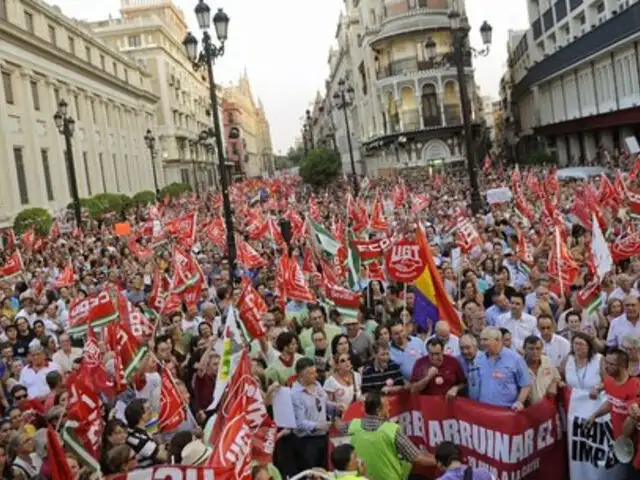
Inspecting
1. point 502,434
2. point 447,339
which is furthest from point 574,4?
point 502,434

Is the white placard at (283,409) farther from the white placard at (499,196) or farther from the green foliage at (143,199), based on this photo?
the green foliage at (143,199)

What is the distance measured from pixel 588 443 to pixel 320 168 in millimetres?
53945

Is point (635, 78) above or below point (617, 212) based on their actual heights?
above

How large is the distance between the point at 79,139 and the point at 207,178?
55622 millimetres

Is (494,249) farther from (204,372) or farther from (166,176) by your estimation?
(166,176)

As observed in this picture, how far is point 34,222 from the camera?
31.5 metres

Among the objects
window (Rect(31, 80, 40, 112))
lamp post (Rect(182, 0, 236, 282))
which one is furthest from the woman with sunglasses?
window (Rect(31, 80, 40, 112))

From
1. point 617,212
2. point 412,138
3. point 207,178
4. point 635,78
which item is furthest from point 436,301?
point 207,178

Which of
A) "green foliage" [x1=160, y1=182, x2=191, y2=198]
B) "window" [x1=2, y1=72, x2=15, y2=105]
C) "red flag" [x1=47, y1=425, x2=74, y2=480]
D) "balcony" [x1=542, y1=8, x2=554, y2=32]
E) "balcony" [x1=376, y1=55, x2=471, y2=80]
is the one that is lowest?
"red flag" [x1=47, y1=425, x2=74, y2=480]

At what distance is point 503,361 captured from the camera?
750 cm

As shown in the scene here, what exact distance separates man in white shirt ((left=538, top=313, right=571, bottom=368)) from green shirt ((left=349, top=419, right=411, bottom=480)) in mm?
2709

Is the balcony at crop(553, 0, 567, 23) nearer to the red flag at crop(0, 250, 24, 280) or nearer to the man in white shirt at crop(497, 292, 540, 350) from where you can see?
the red flag at crop(0, 250, 24, 280)

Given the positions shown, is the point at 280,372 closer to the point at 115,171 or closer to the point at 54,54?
the point at 54,54

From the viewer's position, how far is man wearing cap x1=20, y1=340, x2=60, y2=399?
32.6 ft
